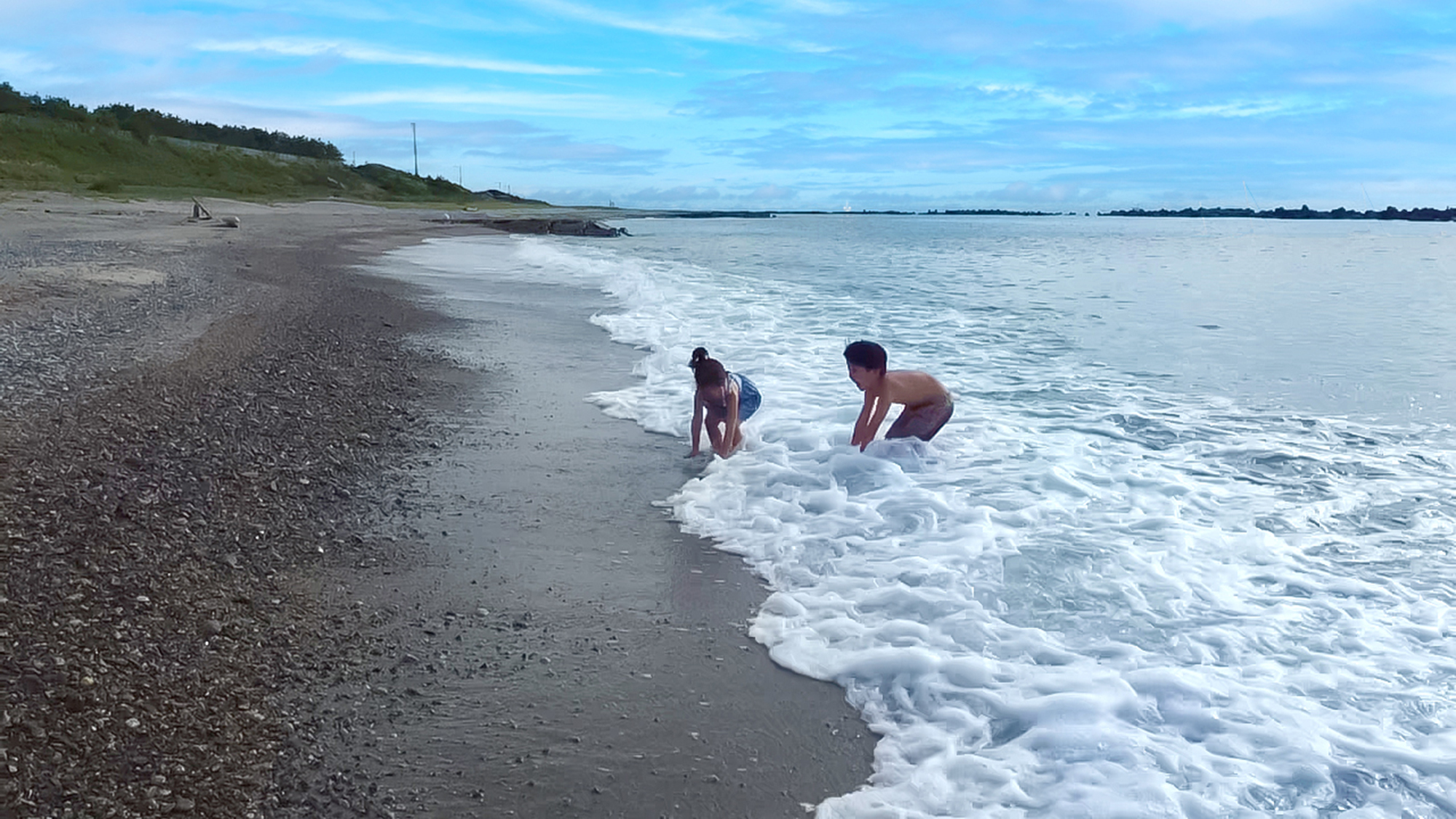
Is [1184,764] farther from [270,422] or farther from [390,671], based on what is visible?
[270,422]

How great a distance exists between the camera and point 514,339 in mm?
11539

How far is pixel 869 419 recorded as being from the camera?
23.3 feet

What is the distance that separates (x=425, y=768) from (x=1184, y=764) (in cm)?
252

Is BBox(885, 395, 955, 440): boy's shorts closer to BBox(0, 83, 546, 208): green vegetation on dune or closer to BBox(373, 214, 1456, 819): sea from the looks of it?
BBox(373, 214, 1456, 819): sea

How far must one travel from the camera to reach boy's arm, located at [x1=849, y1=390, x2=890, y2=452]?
7012mm

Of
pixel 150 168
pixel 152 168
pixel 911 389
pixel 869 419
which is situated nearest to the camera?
pixel 869 419

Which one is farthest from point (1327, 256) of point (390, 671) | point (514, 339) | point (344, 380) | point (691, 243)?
point (390, 671)

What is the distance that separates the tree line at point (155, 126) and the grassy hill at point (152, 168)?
1793 millimetres

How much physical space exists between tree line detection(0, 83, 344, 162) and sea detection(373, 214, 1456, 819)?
2895 inches

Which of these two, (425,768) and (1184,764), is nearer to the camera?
(425,768)

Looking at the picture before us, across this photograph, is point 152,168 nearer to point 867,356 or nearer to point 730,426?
point 730,426

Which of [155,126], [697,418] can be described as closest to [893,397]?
[697,418]

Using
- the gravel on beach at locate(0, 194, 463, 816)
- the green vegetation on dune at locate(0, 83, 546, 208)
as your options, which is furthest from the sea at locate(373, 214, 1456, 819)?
the green vegetation on dune at locate(0, 83, 546, 208)

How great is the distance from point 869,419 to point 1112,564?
2.43 meters
